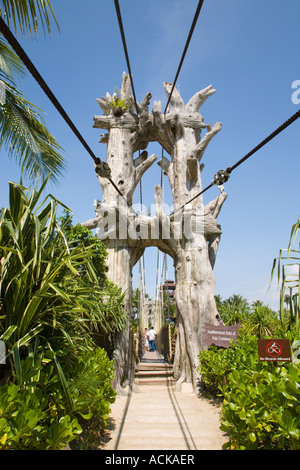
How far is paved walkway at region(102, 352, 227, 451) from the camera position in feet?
8.86

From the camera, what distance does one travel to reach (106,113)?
22.9 ft

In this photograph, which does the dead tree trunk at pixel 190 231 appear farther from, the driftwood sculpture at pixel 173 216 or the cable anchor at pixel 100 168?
the cable anchor at pixel 100 168

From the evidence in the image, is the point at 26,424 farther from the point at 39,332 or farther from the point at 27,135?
the point at 27,135

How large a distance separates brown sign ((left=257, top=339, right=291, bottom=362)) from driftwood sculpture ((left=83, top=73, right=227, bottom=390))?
11.0ft

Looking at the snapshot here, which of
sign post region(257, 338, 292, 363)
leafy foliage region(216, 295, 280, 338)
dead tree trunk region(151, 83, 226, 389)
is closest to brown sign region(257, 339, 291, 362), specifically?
sign post region(257, 338, 292, 363)

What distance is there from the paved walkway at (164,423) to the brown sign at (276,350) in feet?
3.49

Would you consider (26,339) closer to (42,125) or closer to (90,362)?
(90,362)

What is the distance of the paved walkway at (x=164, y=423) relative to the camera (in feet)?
8.86

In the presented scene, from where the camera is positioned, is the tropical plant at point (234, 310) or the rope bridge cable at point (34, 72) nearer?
the rope bridge cable at point (34, 72)

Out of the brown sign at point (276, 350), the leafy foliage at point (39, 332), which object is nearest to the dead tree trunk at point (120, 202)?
the leafy foliage at point (39, 332)

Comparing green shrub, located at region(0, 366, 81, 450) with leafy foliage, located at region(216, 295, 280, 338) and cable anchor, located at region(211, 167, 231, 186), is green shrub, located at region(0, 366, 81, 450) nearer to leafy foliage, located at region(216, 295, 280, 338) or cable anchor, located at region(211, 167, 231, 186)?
cable anchor, located at region(211, 167, 231, 186)
